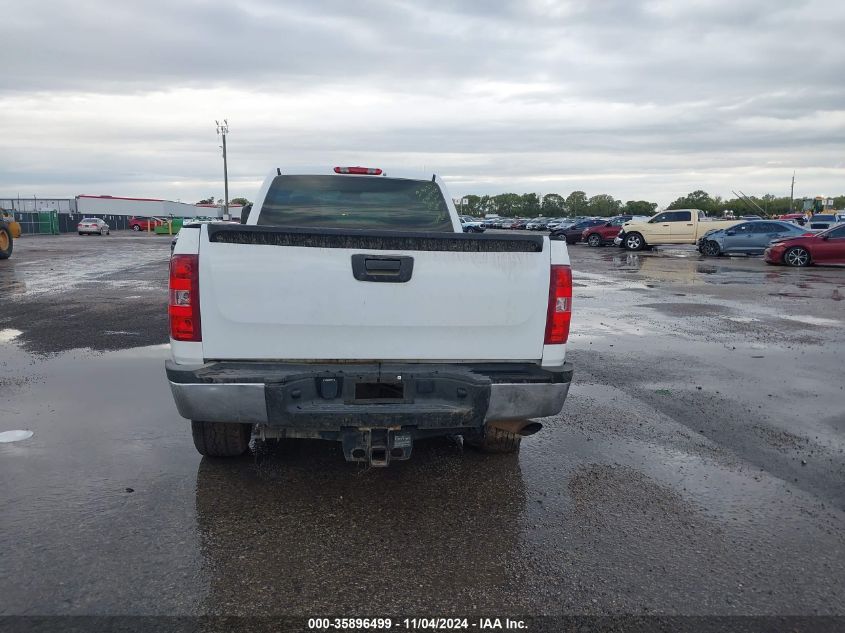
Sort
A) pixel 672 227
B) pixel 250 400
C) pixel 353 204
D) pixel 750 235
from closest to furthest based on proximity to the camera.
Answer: pixel 250 400 < pixel 353 204 < pixel 750 235 < pixel 672 227

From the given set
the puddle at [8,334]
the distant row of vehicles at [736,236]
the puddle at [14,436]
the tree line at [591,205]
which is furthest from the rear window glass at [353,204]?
the tree line at [591,205]

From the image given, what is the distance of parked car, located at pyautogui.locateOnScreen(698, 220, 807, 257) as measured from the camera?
2759 cm

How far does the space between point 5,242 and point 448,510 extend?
80.5 ft

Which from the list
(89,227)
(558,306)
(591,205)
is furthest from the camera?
(591,205)

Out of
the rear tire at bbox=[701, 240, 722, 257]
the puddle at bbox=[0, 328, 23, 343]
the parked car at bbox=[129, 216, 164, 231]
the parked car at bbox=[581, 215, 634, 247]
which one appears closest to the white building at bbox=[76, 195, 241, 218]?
the parked car at bbox=[129, 216, 164, 231]

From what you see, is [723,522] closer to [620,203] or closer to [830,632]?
[830,632]

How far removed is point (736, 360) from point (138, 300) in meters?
10.4

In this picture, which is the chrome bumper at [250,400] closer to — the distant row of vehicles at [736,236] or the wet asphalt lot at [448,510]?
the wet asphalt lot at [448,510]

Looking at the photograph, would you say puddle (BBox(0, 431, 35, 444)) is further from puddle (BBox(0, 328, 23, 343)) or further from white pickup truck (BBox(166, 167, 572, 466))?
puddle (BBox(0, 328, 23, 343))

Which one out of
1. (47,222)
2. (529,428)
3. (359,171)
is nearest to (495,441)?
(529,428)

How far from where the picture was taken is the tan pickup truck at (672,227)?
31.9 metres

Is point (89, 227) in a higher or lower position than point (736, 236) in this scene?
lower

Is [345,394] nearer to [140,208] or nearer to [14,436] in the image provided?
[14,436]

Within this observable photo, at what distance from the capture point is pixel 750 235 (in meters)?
27.9
